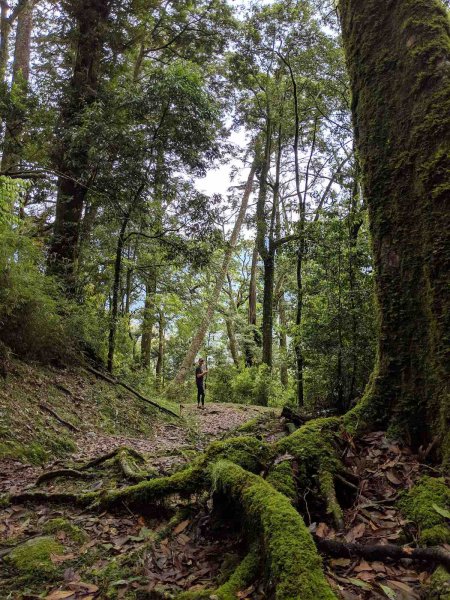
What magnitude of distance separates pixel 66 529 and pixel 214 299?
592 inches

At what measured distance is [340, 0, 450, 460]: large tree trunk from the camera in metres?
3.67

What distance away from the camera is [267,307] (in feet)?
61.4

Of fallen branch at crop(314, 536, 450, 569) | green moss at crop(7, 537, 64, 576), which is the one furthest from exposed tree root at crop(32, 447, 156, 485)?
fallen branch at crop(314, 536, 450, 569)

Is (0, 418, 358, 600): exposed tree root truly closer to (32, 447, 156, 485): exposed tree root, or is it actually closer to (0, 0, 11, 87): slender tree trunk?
(32, 447, 156, 485): exposed tree root

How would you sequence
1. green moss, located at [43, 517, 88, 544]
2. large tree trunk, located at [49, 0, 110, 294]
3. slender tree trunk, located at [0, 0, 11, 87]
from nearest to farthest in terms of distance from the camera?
1. green moss, located at [43, 517, 88, 544]
2. large tree trunk, located at [49, 0, 110, 294]
3. slender tree trunk, located at [0, 0, 11, 87]

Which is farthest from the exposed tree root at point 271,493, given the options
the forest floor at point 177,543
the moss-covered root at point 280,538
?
the forest floor at point 177,543

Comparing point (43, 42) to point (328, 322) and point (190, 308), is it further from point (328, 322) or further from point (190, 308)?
point (328, 322)

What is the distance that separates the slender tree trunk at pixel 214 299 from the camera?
18.5 metres

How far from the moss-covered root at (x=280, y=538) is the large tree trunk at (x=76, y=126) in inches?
381

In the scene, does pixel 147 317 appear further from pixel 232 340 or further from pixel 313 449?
pixel 313 449

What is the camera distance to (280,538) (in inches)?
91.2

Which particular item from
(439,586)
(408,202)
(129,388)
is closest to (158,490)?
(439,586)

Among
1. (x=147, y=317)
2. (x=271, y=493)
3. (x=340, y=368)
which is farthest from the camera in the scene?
(x=147, y=317)

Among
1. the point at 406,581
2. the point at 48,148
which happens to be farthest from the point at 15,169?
the point at 406,581
